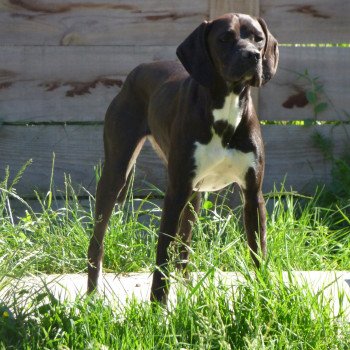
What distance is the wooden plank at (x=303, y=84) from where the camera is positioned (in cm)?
627

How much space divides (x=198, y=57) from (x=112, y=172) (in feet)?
3.09

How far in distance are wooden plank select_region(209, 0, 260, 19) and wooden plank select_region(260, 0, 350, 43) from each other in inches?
4.0

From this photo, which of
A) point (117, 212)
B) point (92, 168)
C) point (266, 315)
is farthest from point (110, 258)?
point (266, 315)

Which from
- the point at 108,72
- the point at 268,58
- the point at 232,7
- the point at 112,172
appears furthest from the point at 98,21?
the point at 268,58

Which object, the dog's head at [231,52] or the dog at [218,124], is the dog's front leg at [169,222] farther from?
the dog's head at [231,52]

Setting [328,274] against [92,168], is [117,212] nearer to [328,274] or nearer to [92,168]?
[92,168]

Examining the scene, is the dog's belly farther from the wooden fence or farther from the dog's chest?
the wooden fence

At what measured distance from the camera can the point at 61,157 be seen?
626cm

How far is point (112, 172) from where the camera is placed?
5082 mm

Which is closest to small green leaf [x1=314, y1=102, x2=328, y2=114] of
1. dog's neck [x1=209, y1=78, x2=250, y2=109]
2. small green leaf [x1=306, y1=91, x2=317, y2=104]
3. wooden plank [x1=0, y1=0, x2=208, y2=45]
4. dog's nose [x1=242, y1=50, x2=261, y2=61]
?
small green leaf [x1=306, y1=91, x2=317, y2=104]

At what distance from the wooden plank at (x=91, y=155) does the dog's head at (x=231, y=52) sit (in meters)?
1.84

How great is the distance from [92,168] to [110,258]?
0.94m

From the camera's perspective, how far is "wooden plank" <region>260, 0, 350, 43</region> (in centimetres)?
623

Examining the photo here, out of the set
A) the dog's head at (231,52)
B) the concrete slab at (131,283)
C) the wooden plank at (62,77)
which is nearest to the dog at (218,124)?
the dog's head at (231,52)
